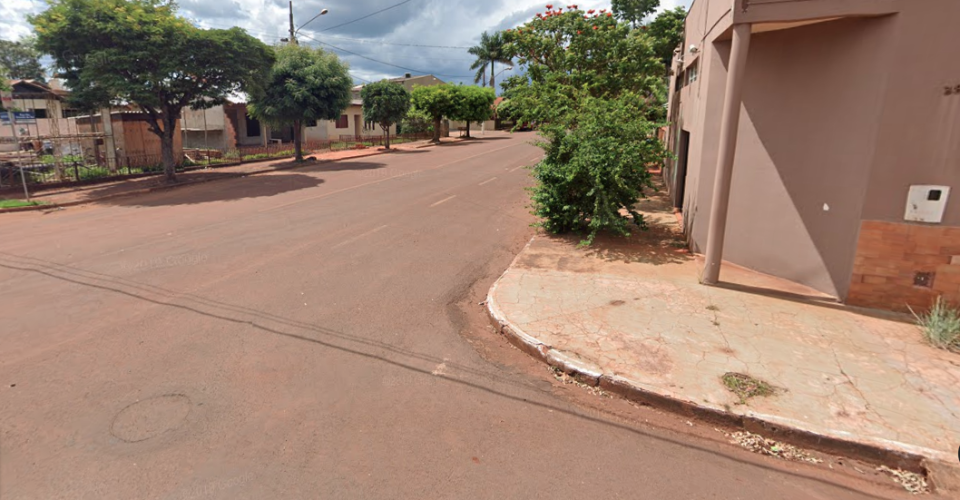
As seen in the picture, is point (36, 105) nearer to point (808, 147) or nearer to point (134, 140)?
point (134, 140)

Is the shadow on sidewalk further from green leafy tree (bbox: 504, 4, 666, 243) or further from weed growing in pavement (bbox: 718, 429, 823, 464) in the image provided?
weed growing in pavement (bbox: 718, 429, 823, 464)

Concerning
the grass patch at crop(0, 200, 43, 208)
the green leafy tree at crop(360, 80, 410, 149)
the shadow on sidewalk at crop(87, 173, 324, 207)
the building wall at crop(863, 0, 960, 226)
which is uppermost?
the green leafy tree at crop(360, 80, 410, 149)

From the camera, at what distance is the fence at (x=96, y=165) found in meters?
16.8

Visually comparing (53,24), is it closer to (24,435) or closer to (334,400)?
(24,435)

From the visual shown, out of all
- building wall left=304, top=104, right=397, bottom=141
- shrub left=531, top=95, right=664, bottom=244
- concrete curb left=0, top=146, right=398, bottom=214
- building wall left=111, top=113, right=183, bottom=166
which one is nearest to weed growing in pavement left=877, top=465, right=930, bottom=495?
shrub left=531, top=95, right=664, bottom=244

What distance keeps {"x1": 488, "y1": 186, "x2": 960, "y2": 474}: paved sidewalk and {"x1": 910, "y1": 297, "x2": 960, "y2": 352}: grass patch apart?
0.15 meters

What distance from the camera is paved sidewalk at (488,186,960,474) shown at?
3.88 meters

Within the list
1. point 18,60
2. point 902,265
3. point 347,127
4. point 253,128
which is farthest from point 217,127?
point 18,60

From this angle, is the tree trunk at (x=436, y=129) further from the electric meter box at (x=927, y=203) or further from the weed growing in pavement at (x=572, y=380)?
the weed growing in pavement at (x=572, y=380)

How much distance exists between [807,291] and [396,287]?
5589mm

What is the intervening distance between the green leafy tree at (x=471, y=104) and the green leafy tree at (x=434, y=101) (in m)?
0.31

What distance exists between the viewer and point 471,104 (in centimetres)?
3969

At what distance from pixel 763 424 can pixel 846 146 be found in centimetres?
406

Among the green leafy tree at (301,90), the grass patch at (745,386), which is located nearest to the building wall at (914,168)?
the grass patch at (745,386)
